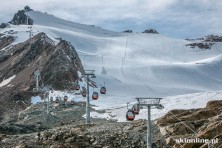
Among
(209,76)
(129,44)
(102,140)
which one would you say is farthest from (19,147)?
(129,44)

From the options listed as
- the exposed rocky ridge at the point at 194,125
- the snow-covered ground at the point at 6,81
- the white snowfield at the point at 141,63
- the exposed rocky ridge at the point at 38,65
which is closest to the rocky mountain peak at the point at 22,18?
the white snowfield at the point at 141,63

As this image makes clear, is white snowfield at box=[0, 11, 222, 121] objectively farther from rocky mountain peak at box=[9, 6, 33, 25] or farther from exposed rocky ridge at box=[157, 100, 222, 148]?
exposed rocky ridge at box=[157, 100, 222, 148]

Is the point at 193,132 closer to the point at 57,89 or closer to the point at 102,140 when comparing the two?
the point at 102,140

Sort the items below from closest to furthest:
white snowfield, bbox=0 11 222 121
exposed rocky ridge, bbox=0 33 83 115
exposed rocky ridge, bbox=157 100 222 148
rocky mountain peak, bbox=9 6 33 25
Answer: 1. exposed rocky ridge, bbox=157 100 222 148
2. exposed rocky ridge, bbox=0 33 83 115
3. white snowfield, bbox=0 11 222 121
4. rocky mountain peak, bbox=9 6 33 25

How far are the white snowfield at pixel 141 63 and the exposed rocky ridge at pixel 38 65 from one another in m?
6.81

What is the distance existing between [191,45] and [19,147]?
437 ft

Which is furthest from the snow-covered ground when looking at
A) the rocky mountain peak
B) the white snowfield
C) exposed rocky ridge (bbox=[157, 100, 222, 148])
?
the rocky mountain peak

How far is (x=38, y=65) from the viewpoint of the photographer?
296 ft

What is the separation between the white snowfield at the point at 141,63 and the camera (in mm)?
97188

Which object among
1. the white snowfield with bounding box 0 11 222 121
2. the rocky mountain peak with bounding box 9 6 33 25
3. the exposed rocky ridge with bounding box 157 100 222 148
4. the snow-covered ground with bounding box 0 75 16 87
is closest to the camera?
the exposed rocky ridge with bounding box 157 100 222 148

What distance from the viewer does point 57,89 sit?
263 ft

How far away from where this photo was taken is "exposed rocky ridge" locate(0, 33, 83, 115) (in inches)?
3273

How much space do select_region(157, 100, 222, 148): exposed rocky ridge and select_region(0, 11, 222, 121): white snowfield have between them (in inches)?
1249

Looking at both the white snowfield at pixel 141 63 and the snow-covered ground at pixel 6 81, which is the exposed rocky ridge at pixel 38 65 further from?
the white snowfield at pixel 141 63
